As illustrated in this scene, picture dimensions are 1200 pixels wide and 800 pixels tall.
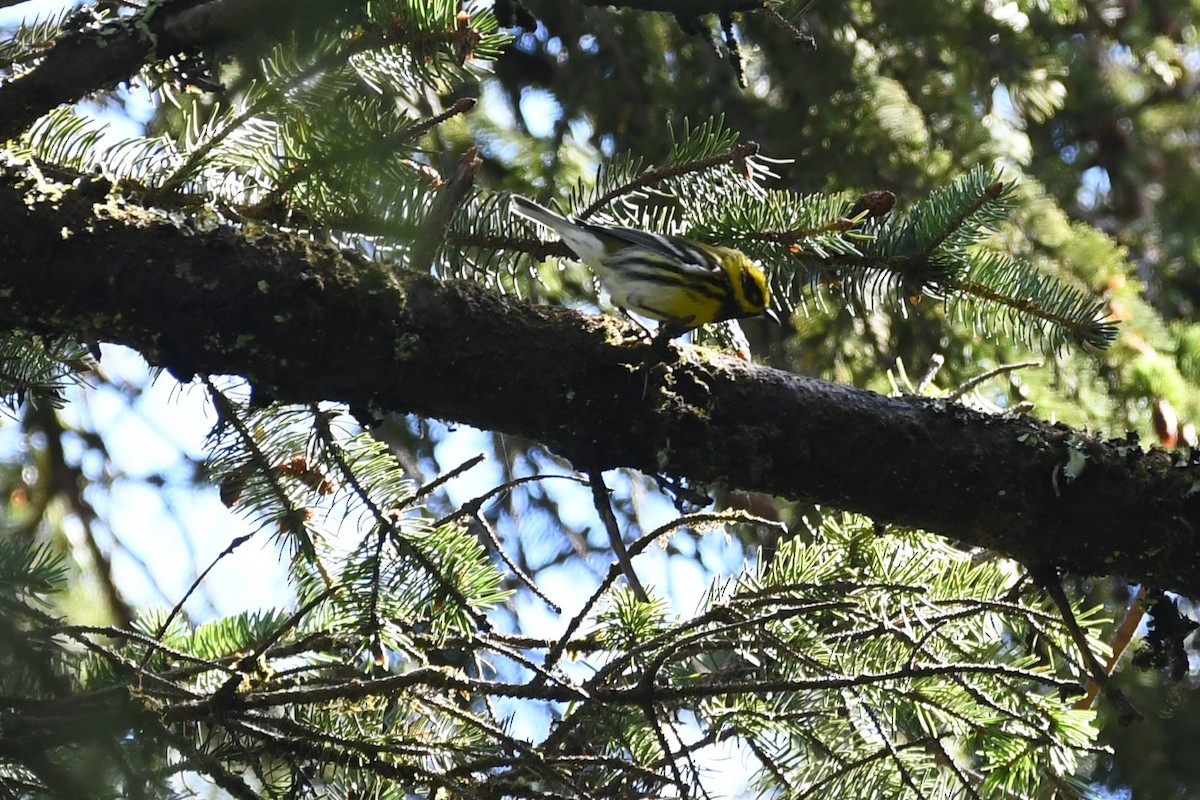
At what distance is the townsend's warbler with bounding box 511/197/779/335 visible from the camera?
2059 mm

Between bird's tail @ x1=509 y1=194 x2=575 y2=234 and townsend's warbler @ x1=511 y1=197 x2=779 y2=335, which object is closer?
bird's tail @ x1=509 y1=194 x2=575 y2=234

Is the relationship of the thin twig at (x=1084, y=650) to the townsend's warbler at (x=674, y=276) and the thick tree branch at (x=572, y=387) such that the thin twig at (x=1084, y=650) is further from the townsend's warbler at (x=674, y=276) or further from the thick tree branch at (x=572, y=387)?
the townsend's warbler at (x=674, y=276)

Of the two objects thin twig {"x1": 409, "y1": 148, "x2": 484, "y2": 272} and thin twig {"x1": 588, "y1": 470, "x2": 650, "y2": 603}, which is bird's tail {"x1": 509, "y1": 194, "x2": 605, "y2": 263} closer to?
thin twig {"x1": 409, "y1": 148, "x2": 484, "y2": 272}

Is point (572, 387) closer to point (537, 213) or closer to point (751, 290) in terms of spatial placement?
point (537, 213)

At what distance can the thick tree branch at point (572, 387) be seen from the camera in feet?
4.63

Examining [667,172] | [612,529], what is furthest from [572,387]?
[667,172]

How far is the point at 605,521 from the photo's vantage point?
1.38 metres

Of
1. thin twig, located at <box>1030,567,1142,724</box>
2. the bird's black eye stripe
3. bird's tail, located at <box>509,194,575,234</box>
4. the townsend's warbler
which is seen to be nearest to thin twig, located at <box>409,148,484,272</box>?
bird's tail, located at <box>509,194,575,234</box>

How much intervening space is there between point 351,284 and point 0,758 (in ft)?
2.23

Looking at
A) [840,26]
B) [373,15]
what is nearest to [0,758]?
[373,15]

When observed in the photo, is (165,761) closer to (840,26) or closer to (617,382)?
(617,382)

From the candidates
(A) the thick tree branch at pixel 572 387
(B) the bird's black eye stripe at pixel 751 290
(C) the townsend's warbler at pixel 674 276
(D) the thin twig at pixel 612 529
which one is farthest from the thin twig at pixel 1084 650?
(B) the bird's black eye stripe at pixel 751 290

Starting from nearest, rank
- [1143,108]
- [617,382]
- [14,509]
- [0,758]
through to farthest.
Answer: [0,758], [617,382], [14,509], [1143,108]

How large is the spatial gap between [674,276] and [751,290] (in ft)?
0.53
